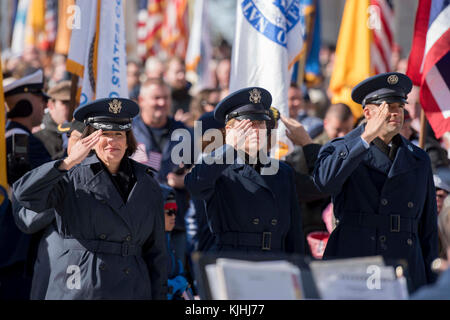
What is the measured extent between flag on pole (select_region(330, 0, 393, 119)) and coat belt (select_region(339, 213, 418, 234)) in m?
4.07

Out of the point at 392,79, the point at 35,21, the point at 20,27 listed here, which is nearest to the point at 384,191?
the point at 392,79

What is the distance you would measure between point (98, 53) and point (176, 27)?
28.7ft

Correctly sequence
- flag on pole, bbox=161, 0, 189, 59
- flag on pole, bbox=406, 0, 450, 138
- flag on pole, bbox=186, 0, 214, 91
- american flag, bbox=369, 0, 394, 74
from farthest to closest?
1. flag on pole, bbox=161, 0, 189, 59
2. flag on pole, bbox=186, 0, 214, 91
3. american flag, bbox=369, 0, 394, 74
4. flag on pole, bbox=406, 0, 450, 138

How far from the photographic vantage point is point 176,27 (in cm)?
1538

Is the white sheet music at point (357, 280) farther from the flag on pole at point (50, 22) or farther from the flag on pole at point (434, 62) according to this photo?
the flag on pole at point (50, 22)

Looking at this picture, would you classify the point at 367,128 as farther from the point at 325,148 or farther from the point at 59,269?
the point at 59,269

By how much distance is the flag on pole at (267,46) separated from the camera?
7.16 metres

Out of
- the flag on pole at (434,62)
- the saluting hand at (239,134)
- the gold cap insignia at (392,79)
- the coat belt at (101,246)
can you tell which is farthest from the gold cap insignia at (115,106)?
the flag on pole at (434,62)

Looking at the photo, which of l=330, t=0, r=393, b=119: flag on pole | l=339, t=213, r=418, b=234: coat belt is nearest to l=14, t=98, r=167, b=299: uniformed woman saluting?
l=339, t=213, r=418, b=234: coat belt

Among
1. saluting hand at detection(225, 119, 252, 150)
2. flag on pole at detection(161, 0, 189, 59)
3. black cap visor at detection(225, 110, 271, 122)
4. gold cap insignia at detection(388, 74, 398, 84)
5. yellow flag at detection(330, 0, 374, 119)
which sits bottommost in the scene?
saluting hand at detection(225, 119, 252, 150)

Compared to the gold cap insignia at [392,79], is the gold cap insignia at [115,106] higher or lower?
lower

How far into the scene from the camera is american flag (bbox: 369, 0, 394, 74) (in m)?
9.61

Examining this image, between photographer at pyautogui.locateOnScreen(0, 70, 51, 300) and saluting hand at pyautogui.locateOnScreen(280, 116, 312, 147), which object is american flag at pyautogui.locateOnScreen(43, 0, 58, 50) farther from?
saluting hand at pyautogui.locateOnScreen(280, 116, 312, 147)

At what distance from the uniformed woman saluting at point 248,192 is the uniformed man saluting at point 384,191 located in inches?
12.6
